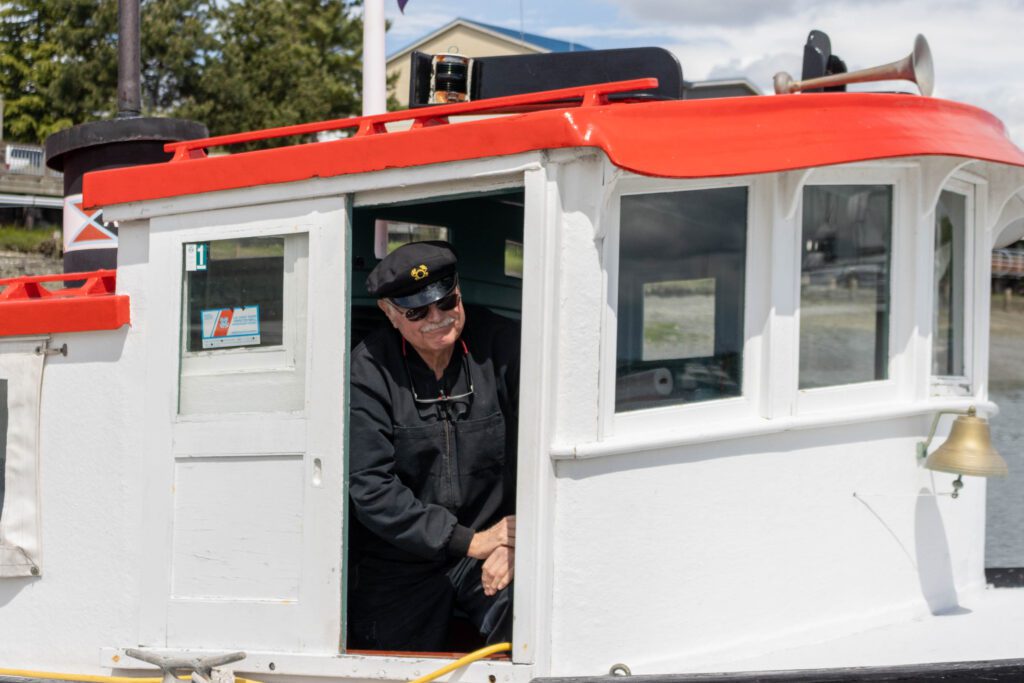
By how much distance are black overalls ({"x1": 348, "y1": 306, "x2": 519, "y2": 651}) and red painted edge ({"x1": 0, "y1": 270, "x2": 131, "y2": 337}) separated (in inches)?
34.1

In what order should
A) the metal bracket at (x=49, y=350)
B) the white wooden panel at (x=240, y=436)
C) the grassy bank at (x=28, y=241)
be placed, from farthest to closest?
the grassy bank at (x=28, y=241), the metal bracket at (x=49, y=350), the white wooden panel at (x=240, y=436)

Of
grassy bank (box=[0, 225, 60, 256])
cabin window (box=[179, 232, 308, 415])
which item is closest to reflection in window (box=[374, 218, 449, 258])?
cabin window (box=[179, 232, 308, 415])

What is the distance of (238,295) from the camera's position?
3.79 m

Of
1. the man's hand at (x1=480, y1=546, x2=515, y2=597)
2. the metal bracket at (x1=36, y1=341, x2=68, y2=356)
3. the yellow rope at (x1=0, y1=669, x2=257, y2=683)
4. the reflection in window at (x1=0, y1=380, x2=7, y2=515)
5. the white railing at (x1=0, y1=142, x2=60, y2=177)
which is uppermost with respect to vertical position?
the white railing at (x1=0, y1=142, x2=60, y2=177)

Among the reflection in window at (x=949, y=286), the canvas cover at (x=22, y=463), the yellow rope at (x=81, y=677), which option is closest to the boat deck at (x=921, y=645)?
the reflection in window at (x=949, y=286)

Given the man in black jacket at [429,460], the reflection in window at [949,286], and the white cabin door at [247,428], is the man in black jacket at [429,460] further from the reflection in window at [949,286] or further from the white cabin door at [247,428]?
the reflection in window at [949,286]

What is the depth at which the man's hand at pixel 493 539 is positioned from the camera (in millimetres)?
3654

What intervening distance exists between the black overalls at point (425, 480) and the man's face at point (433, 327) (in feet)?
0.30

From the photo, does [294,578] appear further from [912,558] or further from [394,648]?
[912,558]

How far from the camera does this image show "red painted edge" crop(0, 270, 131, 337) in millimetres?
3893

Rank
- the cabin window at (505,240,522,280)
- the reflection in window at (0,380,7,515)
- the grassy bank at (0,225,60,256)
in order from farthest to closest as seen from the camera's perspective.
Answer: the grassy bank at (0,225,60,256) → the cabin window at (505,240,522,280) → the reflection in window at (0,380,7,515)

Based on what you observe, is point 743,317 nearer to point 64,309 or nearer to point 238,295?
point 238,295

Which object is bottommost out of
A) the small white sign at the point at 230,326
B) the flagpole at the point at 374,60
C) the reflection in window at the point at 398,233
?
the small white sign at the point at 230,326

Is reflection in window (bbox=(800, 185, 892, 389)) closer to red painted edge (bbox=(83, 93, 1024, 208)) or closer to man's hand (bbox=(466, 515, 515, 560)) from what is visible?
red painted edge (bbox=(83, 93, 1024, 208))
